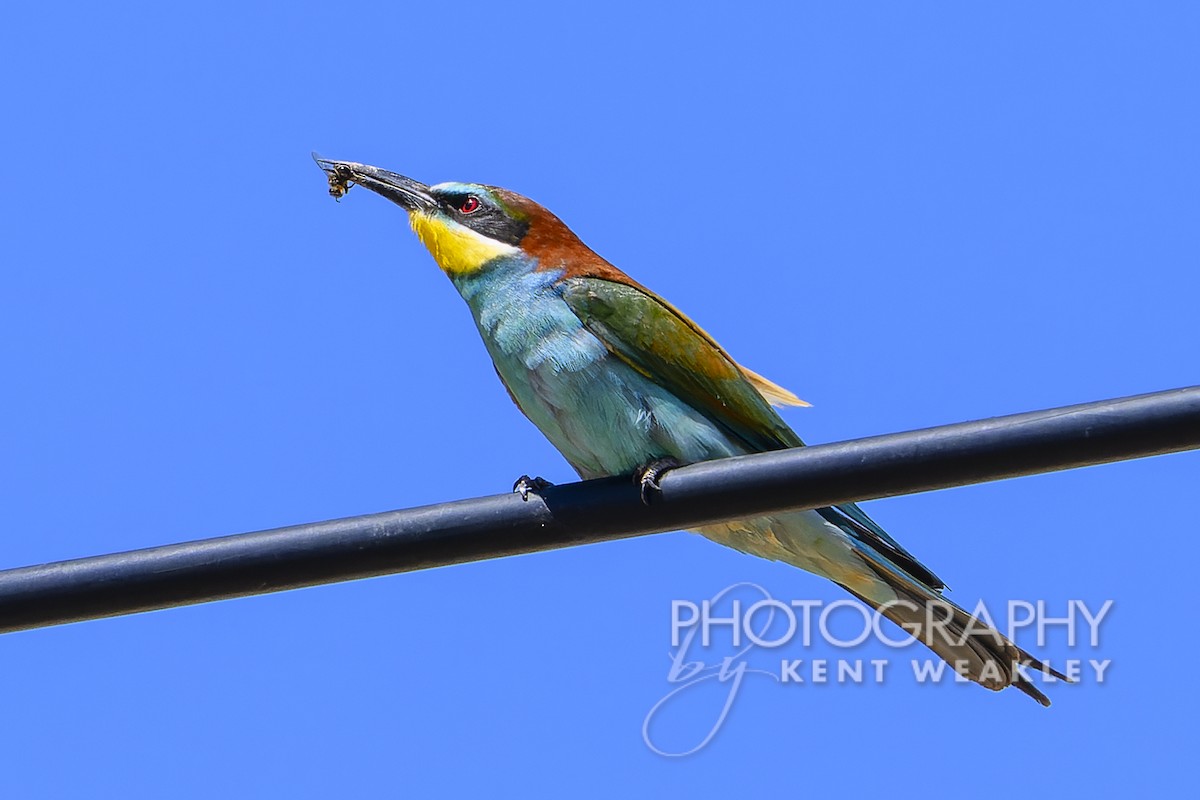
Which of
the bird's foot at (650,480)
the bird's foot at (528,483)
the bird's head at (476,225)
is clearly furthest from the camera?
the bird's head at (476,225)

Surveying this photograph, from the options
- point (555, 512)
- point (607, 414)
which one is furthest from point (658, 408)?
point (555, 512)

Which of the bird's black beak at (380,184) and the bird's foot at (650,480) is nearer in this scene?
the bird's foot at (650,480)

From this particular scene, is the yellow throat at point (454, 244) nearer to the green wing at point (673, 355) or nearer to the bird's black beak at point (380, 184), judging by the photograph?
the bird's black beak at point (380, 184)

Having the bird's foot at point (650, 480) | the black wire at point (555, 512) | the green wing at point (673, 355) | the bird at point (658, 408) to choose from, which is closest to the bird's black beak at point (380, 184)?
the bird at point (658, 408)

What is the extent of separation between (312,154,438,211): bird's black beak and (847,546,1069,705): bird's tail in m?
1.98

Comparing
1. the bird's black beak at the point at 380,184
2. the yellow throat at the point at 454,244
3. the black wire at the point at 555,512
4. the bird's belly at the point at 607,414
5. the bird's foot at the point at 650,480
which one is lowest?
the black wire at the point at 555,512

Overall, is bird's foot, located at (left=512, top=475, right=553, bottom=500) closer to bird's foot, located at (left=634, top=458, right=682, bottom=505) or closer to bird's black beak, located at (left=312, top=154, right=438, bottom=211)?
bird's foot, located at (left=634, top=458, right=682, bottom=505)

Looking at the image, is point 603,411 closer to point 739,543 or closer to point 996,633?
point 739,543

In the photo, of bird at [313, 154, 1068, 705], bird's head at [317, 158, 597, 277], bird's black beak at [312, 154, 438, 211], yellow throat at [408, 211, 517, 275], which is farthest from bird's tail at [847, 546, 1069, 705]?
bird's black beak at [312, 154, 438, 211]

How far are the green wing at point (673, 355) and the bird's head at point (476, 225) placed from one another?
26cm

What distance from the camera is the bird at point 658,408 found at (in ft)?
14.3

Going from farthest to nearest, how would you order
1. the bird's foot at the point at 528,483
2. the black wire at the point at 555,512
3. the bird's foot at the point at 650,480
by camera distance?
the bird's foot at the point at 528,483, the bird's foot at the point at 650,480, the black wire at the point at 555,512

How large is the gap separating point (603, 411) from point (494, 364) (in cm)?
52

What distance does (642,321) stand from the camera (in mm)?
4547
